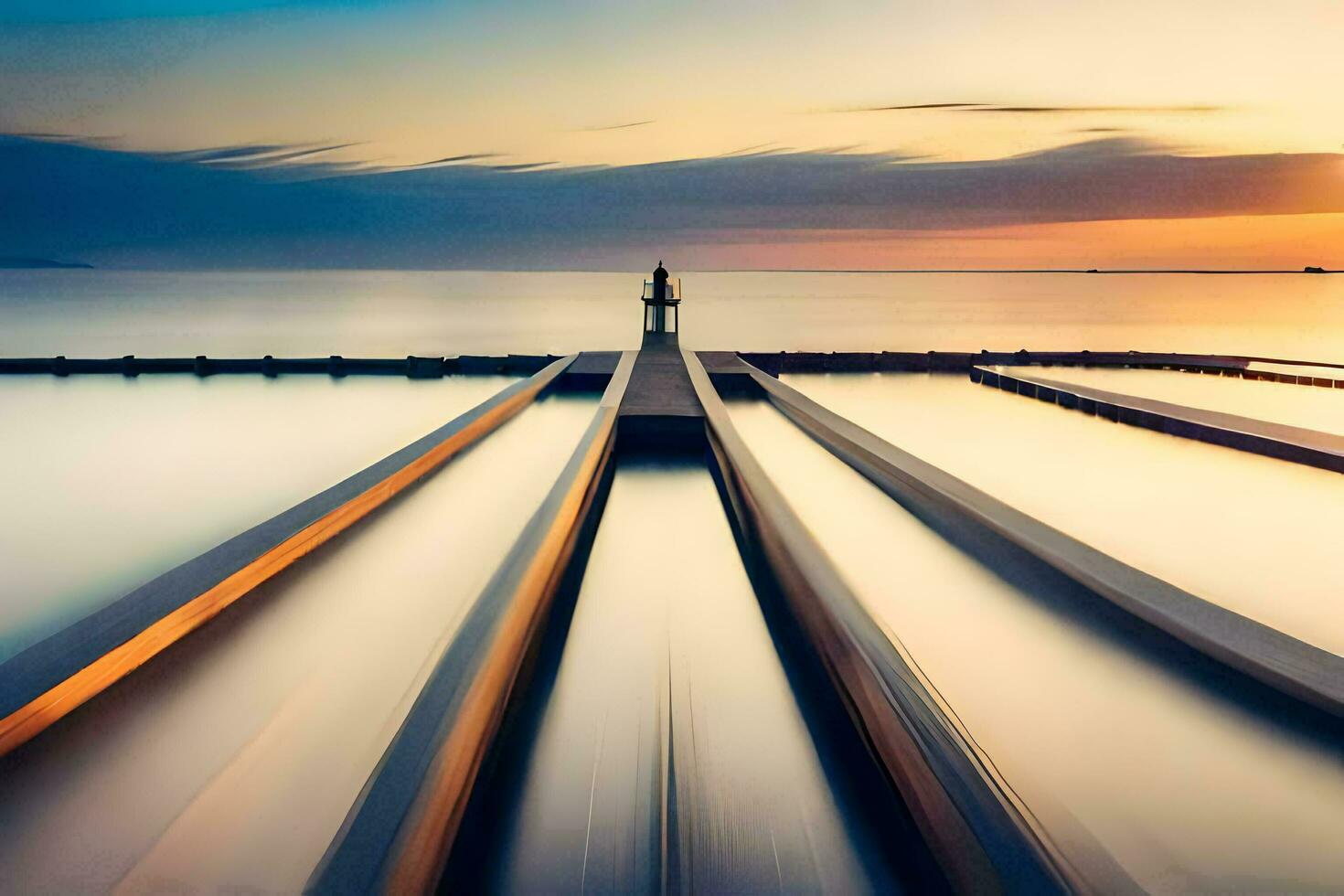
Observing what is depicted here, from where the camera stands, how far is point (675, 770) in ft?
6.08

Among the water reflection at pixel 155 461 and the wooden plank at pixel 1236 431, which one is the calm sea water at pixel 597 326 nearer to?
the water reflection at pixel 155 461

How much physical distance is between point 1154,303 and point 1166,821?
61878 millimetres

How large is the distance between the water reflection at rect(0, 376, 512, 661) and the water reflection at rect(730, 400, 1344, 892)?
336cm

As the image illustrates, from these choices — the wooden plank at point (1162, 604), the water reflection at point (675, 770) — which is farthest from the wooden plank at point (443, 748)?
the wooden plank at point (1162, 604)

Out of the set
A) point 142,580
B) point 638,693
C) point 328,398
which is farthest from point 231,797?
point 328,398

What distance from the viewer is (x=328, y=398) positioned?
9555 millimetres

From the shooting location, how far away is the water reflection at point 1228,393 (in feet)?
28.9

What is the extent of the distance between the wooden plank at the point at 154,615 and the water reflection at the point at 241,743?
5 centimetres

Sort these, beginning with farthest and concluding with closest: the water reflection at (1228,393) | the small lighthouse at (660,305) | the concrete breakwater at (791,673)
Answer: the small lighthouse at (660,305) < the water reflection at (1228,393) < the concrete breakwater at (791,673)

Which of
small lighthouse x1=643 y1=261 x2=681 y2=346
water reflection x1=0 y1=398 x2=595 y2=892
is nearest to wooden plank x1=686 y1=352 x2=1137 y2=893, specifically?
water reflection x1=0 y1=398 x2=595 y2=892

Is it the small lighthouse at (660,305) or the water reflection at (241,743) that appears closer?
the water reflection at (241,743)

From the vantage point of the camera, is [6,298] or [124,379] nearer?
[124,379]

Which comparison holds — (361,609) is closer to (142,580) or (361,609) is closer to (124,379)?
(142,580)

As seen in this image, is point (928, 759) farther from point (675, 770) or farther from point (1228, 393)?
point (1228, 393)
